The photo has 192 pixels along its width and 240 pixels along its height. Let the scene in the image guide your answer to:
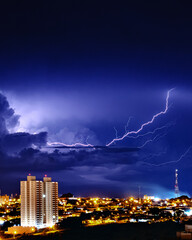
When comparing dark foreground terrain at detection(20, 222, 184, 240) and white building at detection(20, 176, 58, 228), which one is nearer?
dark foreground terrain at detection(20, 222, 184, 240)

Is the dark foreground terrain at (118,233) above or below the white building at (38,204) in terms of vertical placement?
below

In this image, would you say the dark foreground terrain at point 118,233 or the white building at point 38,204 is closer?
the dark foreground terrain at point 118,233

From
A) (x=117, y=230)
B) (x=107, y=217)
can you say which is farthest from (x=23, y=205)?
(x=107, y=217)

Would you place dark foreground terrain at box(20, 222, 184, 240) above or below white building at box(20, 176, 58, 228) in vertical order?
below
